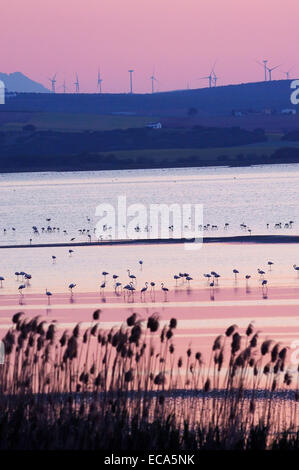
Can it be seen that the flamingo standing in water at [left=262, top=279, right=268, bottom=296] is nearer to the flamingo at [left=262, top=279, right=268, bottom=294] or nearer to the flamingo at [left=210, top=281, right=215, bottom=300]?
the flamingo at [left=262, top=279, right=268, bottom=294]

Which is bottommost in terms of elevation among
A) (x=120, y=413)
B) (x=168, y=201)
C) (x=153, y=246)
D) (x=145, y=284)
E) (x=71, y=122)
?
(x=120, y=413)

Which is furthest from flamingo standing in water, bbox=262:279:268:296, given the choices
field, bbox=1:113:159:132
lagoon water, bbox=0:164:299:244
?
field, bbox=1:113:159:132

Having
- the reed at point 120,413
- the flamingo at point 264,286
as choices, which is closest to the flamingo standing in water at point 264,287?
the flamingo at point 264,286

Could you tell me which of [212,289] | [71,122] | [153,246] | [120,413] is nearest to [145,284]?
[212,289]

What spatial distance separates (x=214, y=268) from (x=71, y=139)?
136 meters

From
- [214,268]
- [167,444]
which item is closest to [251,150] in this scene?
[214,268]

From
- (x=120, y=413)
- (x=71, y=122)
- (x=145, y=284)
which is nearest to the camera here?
(x=120, y=413)

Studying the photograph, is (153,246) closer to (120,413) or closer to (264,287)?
(264,287)

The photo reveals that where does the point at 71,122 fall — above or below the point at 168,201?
above

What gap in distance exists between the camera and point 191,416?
14.5 meters

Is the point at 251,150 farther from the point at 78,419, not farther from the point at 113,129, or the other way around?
the point at 78,419

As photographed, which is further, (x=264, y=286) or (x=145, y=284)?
(x=145, y=284)

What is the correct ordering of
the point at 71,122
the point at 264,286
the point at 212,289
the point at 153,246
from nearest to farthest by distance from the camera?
1. the point at 212,289
2. the point at 264,286
3. the point at 153,246
4. the point at 71,122

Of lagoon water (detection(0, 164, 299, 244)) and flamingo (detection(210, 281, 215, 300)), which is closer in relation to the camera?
flamingo (detection(210, 281, 215, 300))
